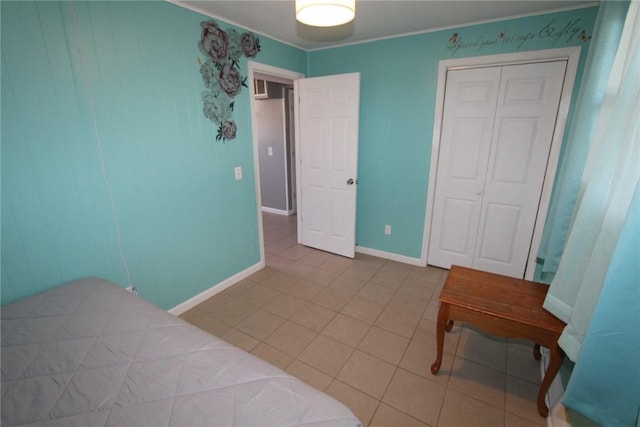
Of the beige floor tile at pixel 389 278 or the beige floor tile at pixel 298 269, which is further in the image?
the beige floor tile at pixel 298 269

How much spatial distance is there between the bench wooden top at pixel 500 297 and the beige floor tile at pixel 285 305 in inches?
51.1

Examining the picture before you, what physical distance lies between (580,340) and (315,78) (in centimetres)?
309

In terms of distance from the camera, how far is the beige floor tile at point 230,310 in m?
2.41

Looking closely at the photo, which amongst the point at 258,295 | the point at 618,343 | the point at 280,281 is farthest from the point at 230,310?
the point at 618,343

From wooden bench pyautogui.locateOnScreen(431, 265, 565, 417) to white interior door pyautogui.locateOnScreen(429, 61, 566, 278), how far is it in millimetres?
1168

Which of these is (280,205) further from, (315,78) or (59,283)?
(59,283)

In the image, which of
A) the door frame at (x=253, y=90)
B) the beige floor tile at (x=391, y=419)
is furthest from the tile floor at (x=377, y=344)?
the door frame at (x=253, y=90)

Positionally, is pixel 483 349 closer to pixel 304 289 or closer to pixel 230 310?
pixel 304 289

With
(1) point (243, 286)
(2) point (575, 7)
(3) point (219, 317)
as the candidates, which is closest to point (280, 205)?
(1) point (243, 286)

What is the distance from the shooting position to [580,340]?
118 cm

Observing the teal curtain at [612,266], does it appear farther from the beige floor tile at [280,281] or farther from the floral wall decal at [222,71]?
the floral wall decal at [222,71]

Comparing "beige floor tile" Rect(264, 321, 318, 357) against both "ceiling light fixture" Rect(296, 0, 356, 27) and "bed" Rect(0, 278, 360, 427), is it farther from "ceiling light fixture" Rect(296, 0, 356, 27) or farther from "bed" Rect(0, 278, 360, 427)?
"ceiling light fixture" Rect(296, 0, 356, 27)

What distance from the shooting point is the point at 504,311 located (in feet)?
5.12

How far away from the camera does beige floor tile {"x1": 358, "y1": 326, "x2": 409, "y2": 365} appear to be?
201 cm
